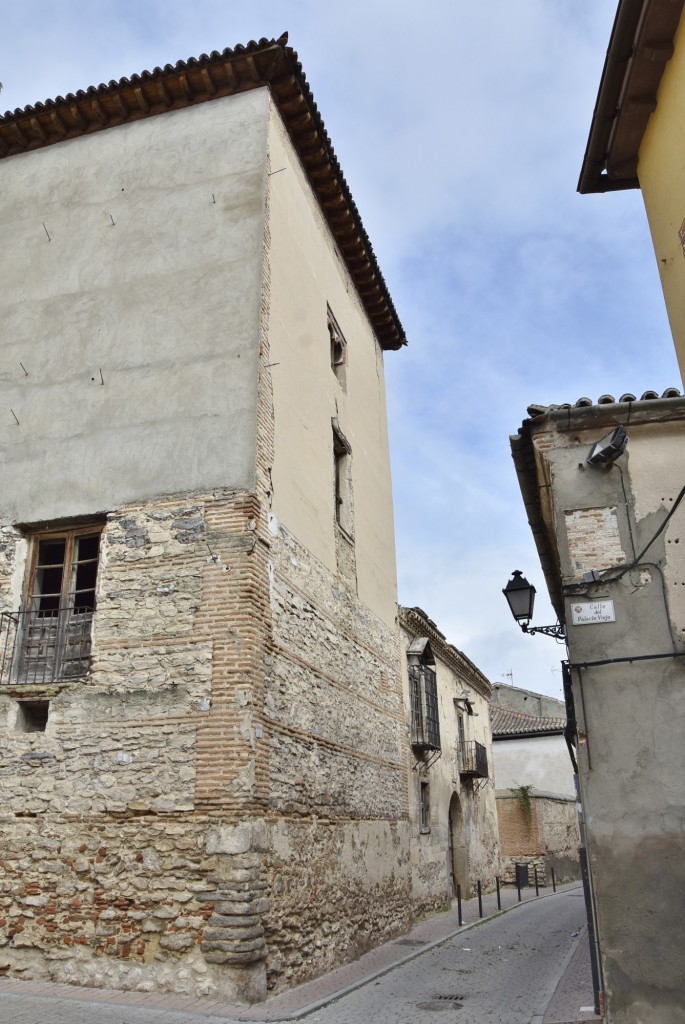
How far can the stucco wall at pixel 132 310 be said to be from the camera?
32.2 ft

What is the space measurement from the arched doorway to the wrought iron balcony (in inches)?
41.1

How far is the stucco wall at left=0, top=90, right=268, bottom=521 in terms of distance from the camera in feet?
32.2

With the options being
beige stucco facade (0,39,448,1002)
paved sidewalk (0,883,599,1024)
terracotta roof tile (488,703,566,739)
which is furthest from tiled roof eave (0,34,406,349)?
terracotta roof tile (488,703,566,739)

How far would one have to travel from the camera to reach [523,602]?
8258 mm

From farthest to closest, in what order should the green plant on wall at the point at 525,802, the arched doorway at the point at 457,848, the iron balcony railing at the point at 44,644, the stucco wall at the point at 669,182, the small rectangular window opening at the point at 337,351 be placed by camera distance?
1. the green plant on wall at the point at 525,802
2. the arched doorway at the point at 457,848
3. the small rectangular window opening at the point at 337,351
4. the iron balcony railing at the point at 44,644
5. the stucco wall at the point at 669,182

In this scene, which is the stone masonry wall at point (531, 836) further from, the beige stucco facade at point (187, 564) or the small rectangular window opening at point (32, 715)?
the small rectangular window opening at point (32, 715)

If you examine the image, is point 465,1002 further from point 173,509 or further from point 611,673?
point 173,509

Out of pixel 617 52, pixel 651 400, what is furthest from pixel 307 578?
pixel 617 52

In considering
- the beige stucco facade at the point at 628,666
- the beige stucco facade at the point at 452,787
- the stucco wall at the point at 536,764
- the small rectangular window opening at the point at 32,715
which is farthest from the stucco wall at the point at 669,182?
the stucco wall at the point at 536,764

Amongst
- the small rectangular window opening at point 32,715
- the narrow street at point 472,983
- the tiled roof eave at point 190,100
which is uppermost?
the tiled roof eave at point 190,100

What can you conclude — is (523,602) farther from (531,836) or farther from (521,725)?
(521,725)

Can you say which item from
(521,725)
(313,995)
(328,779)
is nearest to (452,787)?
(328,779)

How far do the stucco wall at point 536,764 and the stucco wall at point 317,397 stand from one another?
61.4ft

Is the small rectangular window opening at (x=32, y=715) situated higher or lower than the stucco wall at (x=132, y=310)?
lower
